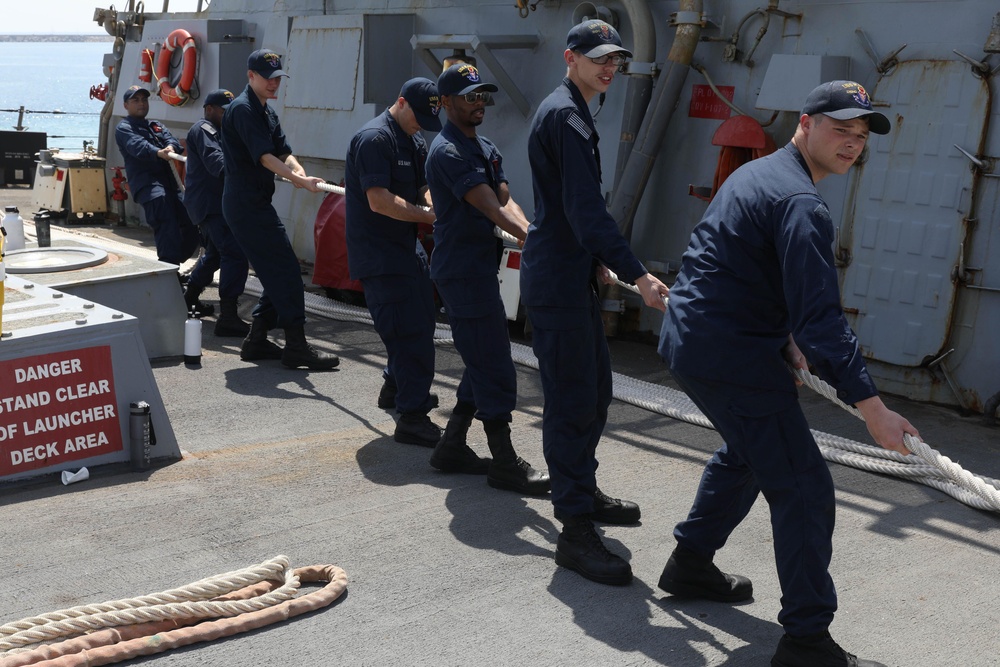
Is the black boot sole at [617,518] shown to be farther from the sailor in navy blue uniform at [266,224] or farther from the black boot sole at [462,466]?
the sailor in navy blue uniform at [266,224]

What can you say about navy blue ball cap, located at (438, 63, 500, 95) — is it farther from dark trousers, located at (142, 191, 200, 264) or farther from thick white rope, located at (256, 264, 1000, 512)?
dark trousers, located at (142, 191, 200, 264)

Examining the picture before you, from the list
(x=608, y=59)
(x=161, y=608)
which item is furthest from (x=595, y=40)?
(x=161, y=608)

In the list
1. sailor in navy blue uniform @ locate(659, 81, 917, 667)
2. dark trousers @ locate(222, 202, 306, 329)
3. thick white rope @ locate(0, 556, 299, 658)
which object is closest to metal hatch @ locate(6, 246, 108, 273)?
dark trousers @ locate(222, 202, 306, 329)

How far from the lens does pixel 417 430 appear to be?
18.0 ft

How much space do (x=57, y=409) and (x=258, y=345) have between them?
2479mm

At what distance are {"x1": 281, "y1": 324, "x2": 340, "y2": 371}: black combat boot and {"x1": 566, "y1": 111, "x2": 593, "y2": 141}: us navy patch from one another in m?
3.56

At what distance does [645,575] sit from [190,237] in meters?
6.02

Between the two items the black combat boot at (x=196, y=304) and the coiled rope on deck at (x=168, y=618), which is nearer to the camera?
the coiled rope on deck at (x=168, y=618)

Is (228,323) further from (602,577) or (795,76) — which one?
(602,577)

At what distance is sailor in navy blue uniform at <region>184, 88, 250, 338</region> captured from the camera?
779 centimetres

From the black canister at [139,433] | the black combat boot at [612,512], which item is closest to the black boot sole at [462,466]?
the black combat boot at [612,512]

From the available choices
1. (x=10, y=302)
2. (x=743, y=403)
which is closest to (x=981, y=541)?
(x=743, y=403)

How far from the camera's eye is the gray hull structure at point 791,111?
6363 mm

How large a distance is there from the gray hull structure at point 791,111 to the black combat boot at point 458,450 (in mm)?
3001
